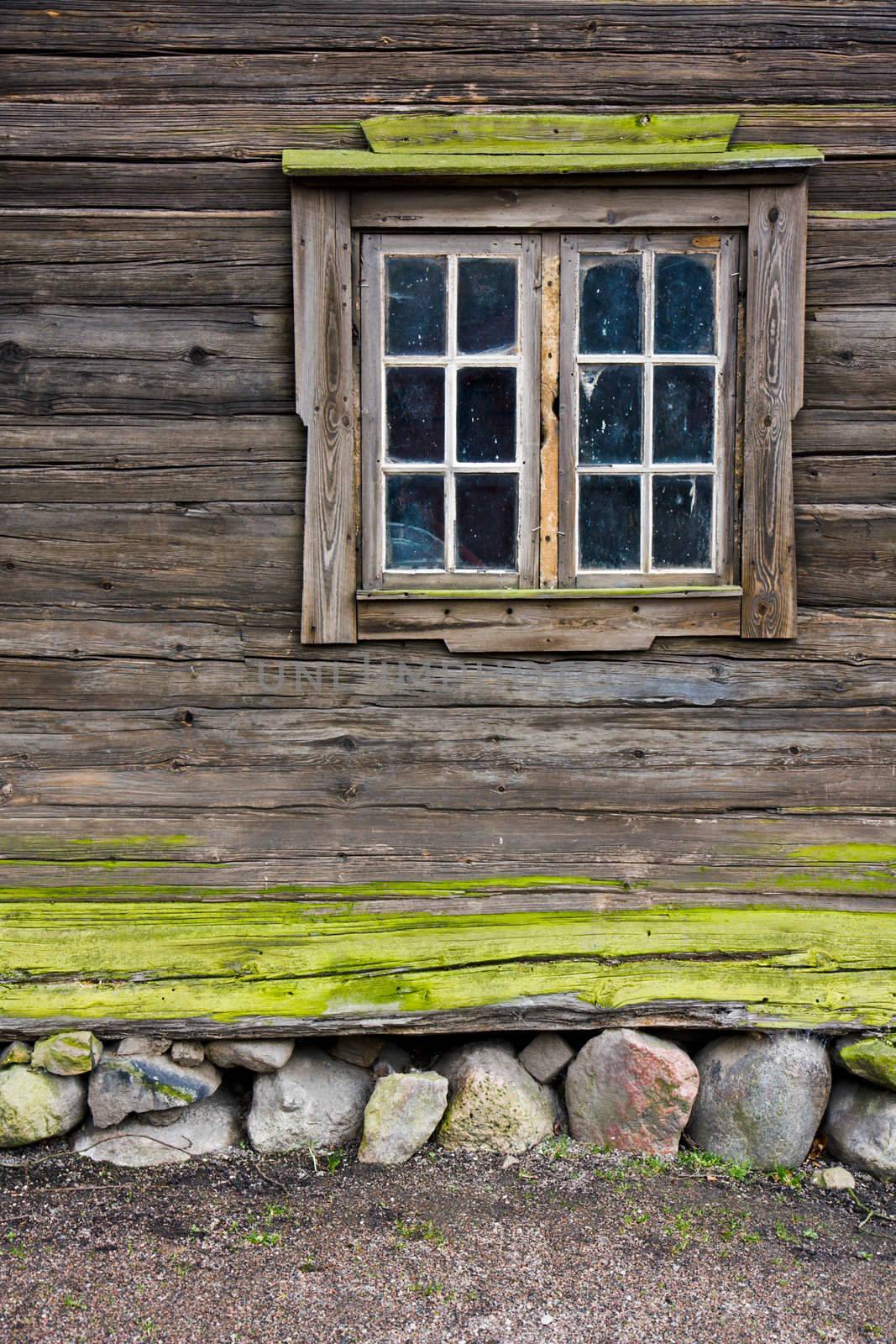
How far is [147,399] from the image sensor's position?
3156 mm

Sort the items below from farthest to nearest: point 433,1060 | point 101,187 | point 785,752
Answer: point 433,1060 < point 785,752 < point 101,187

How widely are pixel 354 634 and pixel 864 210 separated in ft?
6.72

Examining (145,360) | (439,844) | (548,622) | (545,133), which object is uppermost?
(545,133)

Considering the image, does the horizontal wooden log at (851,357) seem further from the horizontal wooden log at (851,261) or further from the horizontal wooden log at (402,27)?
the horizontal wooden log at (402,27)

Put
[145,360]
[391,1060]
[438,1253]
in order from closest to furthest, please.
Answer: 1. [438,1253]
2. [145,360]
3. [391,1060]

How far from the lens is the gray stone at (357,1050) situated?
3.46m

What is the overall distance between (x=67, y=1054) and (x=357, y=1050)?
3.03ft

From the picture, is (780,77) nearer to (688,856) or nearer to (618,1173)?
(688,856)

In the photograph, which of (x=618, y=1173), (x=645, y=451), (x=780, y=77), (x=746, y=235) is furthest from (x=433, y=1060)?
(x=780, y=77)

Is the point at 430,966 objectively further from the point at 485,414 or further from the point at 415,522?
the point at 485,414

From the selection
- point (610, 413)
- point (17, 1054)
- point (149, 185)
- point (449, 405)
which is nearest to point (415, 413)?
point (449, 405)

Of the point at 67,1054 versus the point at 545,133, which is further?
the point at 67,1054

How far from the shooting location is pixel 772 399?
315 centimetres

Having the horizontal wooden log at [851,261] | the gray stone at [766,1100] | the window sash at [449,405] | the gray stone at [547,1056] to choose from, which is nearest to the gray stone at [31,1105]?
the gray stone at [547,1056]
